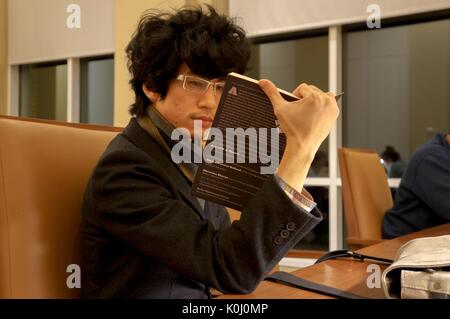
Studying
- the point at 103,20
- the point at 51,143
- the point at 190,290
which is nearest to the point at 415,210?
the point at 190,290

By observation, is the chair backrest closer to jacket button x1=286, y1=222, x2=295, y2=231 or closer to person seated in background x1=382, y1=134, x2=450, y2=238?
jacket button x1=286, y1=222, x2=295, y2=231

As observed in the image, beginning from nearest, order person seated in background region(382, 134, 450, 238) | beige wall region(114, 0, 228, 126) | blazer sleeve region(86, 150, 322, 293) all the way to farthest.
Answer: blazer sleeve region(86, 150, 322, 293) → person seated in background region(382, 134, 450, 238) → beige wall region(114, 0, 228, 126)

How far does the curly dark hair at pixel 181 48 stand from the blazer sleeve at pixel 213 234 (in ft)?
0.92

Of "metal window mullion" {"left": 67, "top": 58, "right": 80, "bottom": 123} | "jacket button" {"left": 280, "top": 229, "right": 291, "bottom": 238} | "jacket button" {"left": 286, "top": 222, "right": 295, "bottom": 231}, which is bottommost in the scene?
"jacket button" {"left": 280, "top": 229, "right": 291, "bottom": 238}

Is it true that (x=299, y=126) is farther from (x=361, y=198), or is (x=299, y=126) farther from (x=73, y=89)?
(x=73, y=89)

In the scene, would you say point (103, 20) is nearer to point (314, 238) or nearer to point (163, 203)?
point (314, 238)

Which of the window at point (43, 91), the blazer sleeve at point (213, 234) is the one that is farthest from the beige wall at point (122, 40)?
the blazer sleeve at point (213, 234)

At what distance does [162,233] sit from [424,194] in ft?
5.23

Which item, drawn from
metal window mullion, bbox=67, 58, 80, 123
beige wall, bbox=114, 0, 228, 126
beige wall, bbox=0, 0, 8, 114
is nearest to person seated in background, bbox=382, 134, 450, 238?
beige wall, bbox=114, 0, 228, 126

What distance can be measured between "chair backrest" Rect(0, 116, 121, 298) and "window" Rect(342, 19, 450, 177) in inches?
101

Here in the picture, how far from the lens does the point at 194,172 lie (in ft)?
3.01

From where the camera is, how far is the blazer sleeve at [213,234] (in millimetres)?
735

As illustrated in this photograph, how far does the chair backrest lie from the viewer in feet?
2.60

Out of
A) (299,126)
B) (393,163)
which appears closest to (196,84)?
(299,126)
